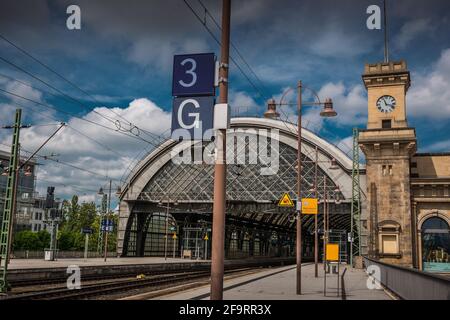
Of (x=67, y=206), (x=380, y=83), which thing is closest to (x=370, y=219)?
(x=380, y=83)

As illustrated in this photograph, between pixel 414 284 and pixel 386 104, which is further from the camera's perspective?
pixel 386 104

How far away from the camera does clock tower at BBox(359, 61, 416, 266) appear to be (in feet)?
155

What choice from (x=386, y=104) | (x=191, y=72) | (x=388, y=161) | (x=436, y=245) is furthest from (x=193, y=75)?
(x=386, y=104)

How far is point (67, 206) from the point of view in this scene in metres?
127

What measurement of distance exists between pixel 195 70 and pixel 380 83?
43.9 m

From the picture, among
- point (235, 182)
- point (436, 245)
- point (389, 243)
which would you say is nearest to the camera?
point (436, 245)

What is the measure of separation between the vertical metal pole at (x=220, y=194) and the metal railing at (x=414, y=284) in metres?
5.71

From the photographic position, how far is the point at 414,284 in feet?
55.4

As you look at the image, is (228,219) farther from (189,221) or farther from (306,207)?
(306,207)

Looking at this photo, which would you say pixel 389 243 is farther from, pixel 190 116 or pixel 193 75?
pixel 193 75

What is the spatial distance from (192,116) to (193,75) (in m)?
0.95

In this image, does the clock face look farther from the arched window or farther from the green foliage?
the green foliage

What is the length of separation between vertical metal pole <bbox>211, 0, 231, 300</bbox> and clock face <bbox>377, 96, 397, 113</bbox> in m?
43.0

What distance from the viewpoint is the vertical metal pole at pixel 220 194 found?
1042cm
